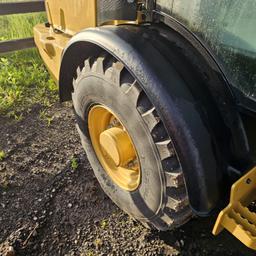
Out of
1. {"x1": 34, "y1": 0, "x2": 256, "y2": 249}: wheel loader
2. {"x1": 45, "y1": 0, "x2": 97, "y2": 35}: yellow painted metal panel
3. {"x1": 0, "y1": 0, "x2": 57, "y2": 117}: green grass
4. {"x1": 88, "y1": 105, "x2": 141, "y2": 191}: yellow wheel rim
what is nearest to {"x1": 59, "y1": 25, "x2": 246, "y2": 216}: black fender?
{"x1": 34, "y1": 0, "x2": 256, "y2": 249}: wheel loader

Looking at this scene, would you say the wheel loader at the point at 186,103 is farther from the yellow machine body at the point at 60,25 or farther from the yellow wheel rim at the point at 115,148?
the yellow machine body at the point at 60,25

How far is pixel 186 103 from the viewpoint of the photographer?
142 centimetres

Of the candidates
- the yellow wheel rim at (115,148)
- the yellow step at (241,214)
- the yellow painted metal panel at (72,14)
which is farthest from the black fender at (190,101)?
the yellow painted metal panel at (72,14)

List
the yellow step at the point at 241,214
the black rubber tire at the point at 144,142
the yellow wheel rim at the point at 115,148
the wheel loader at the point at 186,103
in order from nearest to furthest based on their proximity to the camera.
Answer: the yellow step at the point at 241,214 → the wheel loader at the point at 186,103 → the black rubber tire at the point at 144,142 → the yellow wheel rim at the point at 115,148

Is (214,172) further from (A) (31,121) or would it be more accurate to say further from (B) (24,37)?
(B) (24,37)

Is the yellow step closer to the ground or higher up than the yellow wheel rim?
higher up

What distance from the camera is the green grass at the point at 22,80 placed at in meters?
3.30

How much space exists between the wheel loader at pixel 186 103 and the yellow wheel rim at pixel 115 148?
0.04 ft

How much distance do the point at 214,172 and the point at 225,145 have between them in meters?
0.13

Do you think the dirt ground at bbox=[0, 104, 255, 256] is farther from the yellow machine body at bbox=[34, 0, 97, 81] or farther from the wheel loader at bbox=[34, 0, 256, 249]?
the yellow machine body at bbox=[34, 0, 97, 81]

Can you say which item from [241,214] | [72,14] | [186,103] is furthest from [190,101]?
[72,14]

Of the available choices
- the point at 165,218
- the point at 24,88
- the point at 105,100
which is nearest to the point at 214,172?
the point at 165,218

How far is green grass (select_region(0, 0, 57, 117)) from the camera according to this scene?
10.8 ft

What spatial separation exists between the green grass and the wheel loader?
5.42ft
